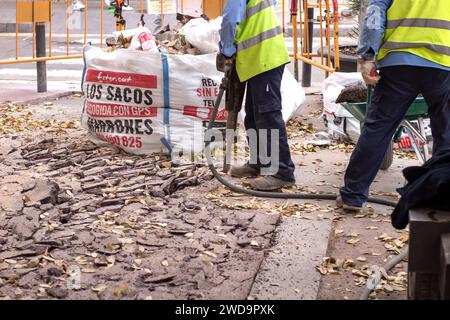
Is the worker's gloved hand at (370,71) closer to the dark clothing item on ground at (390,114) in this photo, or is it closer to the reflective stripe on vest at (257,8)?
the dark clothing item on ground at (390,114)

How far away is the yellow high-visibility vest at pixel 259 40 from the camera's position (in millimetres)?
6297

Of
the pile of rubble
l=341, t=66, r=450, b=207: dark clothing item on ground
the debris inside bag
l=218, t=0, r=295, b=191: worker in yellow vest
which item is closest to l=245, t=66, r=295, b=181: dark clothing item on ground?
l=218, t=0, r=295, b=191: worker in yellow vest

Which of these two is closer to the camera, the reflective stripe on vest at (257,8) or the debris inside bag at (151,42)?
the reflective stripe on vest at (257,8)

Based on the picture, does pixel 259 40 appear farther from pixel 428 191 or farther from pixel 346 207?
pixel 428 191

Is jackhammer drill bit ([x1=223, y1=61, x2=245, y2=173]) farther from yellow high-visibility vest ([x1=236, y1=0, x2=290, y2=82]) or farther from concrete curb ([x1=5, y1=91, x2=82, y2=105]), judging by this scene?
concrete curb ([x1=5, y1=91, x2=82, y2=105])

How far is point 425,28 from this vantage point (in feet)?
17.5

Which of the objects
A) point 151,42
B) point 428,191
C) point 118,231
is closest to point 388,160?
point 151,42

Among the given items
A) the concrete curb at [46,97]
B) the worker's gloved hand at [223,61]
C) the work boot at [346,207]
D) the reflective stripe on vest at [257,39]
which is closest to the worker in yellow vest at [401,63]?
the work boot at [346,207]

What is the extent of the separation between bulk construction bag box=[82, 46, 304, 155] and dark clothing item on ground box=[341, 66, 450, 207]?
1917 millimetres

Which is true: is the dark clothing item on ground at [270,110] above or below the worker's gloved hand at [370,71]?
below

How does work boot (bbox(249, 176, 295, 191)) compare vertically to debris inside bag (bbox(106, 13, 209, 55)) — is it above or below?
below

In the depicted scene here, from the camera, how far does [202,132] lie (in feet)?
24.1

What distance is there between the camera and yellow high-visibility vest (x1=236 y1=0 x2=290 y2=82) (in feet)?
20.7

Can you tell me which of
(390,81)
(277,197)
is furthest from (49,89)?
(390,81)
